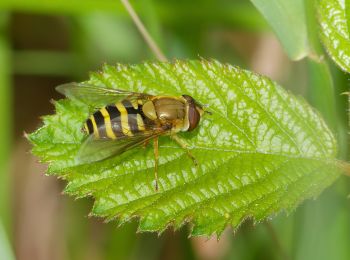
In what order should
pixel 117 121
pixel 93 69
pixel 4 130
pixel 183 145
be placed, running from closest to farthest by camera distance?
1. pixel 183 145
2. pixel 117 121
3. pixel 4 130
4. pixel 93 69

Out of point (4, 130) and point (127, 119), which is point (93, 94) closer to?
point (127, 119)

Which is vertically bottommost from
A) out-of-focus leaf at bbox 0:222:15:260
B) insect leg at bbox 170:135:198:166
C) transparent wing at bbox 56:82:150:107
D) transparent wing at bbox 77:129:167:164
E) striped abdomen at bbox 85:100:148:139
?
out-of-focus leaf at bbox 0:222:15:260

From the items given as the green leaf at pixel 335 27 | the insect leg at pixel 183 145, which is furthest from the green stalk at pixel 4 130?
the green leaf at pixel 335 27

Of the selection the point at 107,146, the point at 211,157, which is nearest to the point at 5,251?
the point at 107,146

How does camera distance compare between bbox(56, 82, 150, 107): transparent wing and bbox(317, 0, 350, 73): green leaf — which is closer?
bbox(317, 0, 350, 73): green leaf

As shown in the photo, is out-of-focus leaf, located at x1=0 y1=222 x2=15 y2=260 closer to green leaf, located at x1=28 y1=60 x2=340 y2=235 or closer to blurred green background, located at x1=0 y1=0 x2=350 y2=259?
green leaf, located at x1=28 y1=60 x2=340 y2=235

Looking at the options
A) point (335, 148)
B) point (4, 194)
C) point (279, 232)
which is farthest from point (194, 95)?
point (4, 194)

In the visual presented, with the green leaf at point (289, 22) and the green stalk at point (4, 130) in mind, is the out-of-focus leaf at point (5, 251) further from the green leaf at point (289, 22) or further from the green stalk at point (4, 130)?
the green leaf at point (289, 22)

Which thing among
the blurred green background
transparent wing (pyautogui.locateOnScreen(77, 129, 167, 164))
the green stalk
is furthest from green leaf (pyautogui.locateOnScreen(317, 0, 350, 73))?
the green stalk
